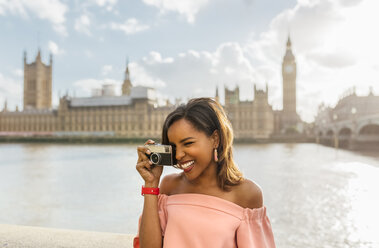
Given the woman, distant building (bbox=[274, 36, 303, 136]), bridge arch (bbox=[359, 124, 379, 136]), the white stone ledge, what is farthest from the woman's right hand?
distant building (bbox=[274, 36, 303, 136])

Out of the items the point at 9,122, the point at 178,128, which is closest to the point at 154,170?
the point at 178,128

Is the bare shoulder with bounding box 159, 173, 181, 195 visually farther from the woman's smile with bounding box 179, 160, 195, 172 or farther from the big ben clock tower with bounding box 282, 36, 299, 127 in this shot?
the big ben clock tower with bounding box 282, 36, 299, 127

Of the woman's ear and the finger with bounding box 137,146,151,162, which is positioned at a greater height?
the woman's ear

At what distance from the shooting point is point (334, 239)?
4.82 meters

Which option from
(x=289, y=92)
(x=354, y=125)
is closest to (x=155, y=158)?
(x=354, y=125)

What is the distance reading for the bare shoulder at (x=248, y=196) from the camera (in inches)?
45.7

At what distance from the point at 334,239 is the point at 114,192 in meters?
5.63

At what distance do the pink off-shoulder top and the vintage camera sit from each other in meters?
0.16

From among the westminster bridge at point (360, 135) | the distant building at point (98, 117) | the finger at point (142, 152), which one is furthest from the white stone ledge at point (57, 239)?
the distant building at point (98, 117)

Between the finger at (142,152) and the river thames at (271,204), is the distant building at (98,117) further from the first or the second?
the finger at (142,152)

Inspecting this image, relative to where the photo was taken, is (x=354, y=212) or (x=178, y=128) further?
(x=354, y=212)

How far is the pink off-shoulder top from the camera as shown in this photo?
1113mm

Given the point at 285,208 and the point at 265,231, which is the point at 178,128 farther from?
the point at 285,208

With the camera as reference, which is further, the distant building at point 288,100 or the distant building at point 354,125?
the distant building at point 288,100
